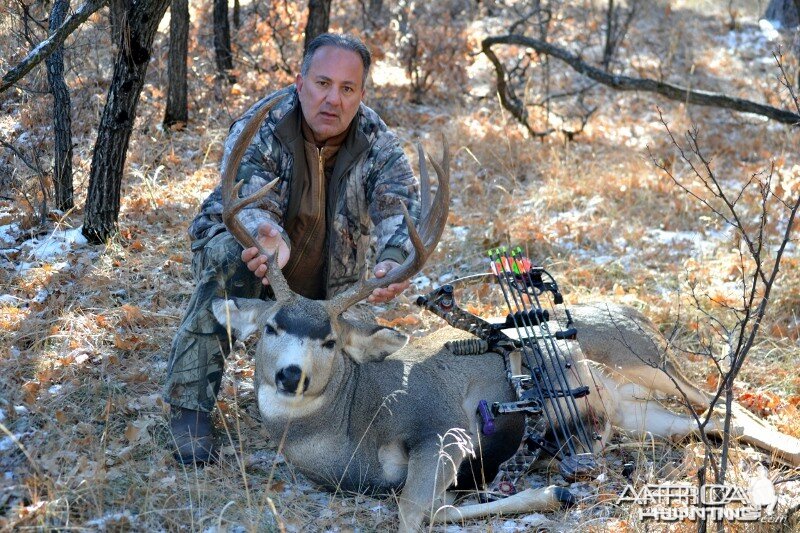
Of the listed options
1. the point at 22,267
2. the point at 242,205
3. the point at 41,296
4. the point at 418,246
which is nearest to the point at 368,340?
the point at 418,246

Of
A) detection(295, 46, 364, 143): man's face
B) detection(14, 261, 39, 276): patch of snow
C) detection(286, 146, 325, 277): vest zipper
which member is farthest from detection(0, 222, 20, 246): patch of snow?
detection(295, 46, 364, 143): man's face

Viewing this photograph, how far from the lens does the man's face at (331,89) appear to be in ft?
18.1

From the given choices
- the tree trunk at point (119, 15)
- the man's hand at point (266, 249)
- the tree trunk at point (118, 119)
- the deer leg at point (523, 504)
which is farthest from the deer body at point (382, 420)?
the tree trunk at point (119, 15)

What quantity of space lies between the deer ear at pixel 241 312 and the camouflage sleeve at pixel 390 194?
3.01ft

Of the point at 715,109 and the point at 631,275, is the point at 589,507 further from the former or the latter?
the point at 715,109

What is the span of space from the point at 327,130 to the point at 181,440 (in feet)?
6.98

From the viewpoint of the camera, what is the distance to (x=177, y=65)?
32.4 feet

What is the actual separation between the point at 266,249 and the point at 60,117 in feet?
11.1

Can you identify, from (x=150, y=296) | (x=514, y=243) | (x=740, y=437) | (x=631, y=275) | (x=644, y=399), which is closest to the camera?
(x=740, y=437)

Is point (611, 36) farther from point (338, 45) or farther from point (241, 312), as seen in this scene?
point (241, 312)

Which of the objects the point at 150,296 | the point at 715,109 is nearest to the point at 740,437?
the point at 150,296

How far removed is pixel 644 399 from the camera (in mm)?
5656

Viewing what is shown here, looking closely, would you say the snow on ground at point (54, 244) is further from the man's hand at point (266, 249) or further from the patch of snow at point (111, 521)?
the patch of snow at point (111, 521)

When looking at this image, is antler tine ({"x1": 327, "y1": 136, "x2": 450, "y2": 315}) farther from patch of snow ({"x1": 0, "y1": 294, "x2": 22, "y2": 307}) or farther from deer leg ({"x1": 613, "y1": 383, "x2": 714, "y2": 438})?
patch of snow ({"x1": 0, "y1": 294, "x2": 22, "y2": 307})
